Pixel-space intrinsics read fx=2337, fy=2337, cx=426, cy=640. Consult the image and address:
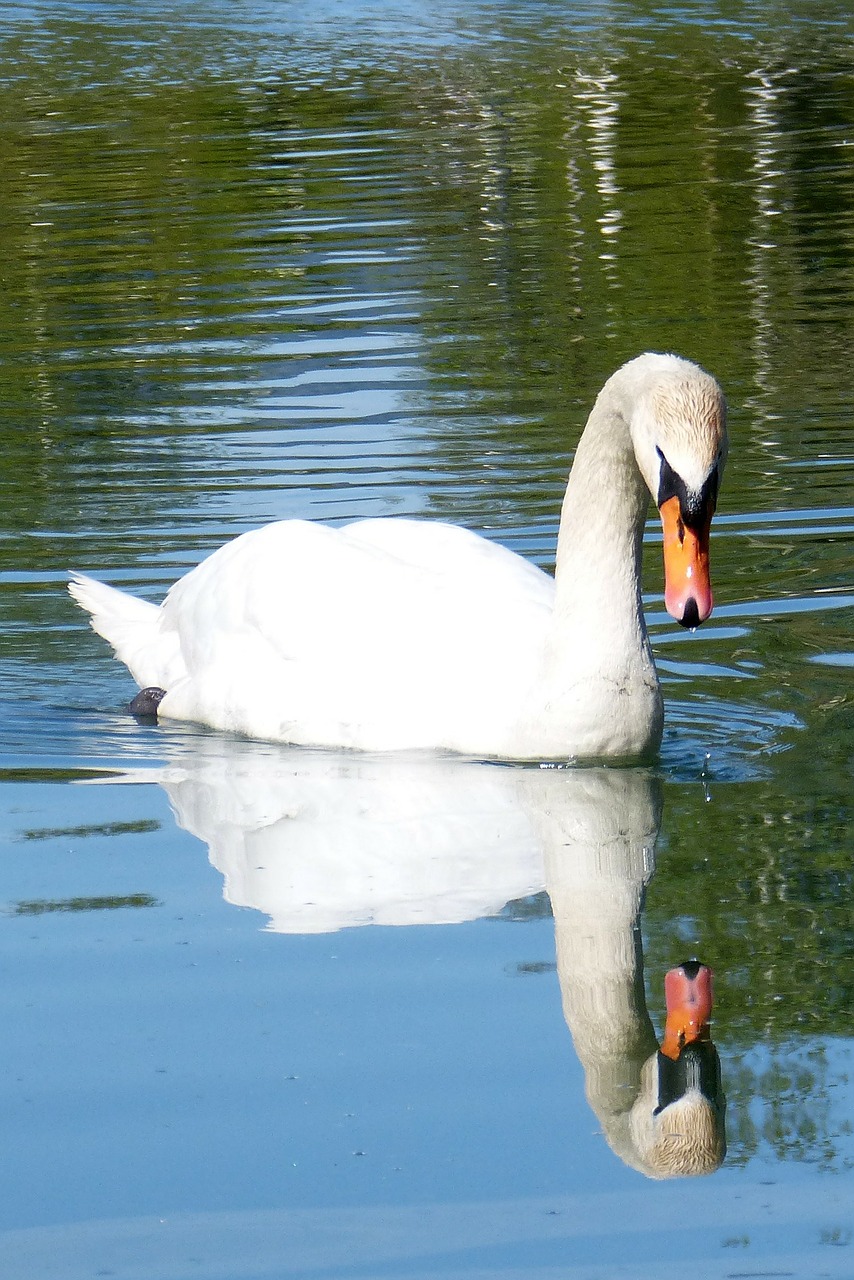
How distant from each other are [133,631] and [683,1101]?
4.04 metres

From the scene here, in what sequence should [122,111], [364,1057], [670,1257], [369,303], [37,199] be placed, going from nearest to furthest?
[670,1257], [364,1057], [369,303], [37,199], [122,111]

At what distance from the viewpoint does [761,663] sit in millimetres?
7777

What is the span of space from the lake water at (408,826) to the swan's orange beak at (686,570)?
673 millimetres

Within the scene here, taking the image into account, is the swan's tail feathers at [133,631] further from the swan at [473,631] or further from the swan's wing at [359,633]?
the swan at [473,631]

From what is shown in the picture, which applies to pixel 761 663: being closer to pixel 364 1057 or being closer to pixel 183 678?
pixel 183 678

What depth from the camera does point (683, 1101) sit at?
14.5 ft

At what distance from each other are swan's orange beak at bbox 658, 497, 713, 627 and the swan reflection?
684mm

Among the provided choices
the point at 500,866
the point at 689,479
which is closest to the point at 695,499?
the point at 689,479

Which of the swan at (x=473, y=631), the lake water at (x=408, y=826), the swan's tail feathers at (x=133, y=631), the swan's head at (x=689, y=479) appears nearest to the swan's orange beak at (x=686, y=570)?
the swan's head at (x=689, y=479)

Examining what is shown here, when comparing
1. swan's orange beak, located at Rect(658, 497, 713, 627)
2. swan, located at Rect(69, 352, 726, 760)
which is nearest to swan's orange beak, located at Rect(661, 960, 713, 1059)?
swan's orange beak, located at Rect(658, 497, 713, 627)

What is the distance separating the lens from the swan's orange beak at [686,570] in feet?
18.7

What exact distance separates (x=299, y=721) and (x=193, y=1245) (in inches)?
118

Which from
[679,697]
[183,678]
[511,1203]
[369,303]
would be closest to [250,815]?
[183,678]

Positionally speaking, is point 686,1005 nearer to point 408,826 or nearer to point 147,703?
point 408,826
